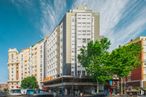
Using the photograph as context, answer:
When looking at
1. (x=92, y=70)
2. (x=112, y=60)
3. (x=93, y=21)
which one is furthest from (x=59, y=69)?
(x=112, y=60)

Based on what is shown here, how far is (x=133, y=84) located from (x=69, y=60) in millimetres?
31588

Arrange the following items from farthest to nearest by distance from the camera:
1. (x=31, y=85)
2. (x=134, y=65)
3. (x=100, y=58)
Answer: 1. (x=31, y=85)
2. (x=100, y=58)
3. (x=134, y=65)

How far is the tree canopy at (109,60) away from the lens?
295 ft

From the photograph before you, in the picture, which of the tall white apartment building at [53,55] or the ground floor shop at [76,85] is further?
the tall white apartment building at [53,55]

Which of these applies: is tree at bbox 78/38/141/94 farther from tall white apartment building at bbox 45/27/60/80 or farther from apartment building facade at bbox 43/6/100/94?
tall white apartment building at bbox 45/27/60/80

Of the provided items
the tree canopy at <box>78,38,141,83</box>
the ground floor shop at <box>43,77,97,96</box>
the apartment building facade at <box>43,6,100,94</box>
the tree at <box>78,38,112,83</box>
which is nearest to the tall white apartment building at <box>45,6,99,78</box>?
the apartment building facade at <box>43,6,100,94</box>

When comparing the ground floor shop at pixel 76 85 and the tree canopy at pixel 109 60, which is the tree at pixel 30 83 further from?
the tree canopy at pixel 109 60

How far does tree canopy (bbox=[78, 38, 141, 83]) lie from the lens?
9000 centimetres

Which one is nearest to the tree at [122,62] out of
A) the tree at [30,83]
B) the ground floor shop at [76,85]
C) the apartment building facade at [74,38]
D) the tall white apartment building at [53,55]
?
the ground floor shop at [76,85]

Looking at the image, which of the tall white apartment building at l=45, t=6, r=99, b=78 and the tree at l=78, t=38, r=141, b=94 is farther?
the tall white apartment building at l=45, t=6, r=99, b=78

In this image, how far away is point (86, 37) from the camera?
147125 mm

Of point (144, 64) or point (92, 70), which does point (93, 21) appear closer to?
point (144, 64)

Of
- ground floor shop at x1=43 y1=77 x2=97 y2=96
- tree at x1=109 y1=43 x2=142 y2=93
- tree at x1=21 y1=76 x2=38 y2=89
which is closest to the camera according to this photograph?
tree at x1=109 y1=43 x2=142 y2=93

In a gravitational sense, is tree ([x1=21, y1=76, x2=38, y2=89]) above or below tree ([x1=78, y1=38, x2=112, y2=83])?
below
